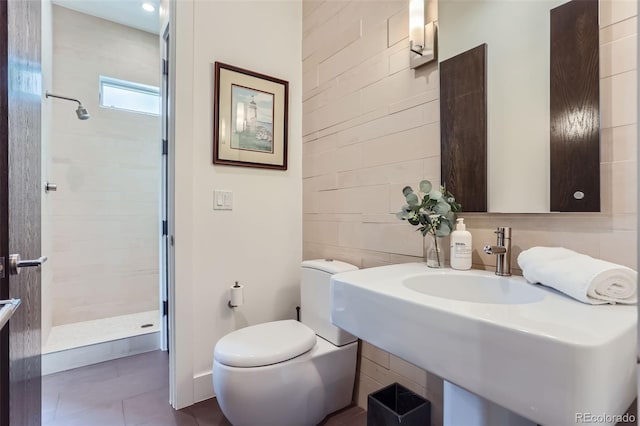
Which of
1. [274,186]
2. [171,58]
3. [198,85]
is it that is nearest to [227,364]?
[274,186]

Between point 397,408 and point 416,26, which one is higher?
point 416,26

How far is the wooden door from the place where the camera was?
728mm

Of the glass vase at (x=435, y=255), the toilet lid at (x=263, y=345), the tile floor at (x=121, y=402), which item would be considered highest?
the glass vase at (x=435, y=255)

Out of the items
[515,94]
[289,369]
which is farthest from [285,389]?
[515,94]

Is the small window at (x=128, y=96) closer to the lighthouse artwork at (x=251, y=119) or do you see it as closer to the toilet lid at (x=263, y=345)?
the lighthouse artwork at (x=251, y=119)

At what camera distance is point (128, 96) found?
297 centimetres

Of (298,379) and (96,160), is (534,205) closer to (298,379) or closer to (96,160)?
(298,379)

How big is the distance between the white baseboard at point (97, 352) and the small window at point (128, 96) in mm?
2028

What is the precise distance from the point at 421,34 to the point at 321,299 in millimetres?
1287

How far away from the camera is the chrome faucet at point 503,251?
976 mm

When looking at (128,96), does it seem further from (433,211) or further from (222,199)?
(433,211)

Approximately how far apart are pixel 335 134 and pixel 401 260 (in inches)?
31.8

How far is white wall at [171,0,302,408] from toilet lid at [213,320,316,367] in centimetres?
36

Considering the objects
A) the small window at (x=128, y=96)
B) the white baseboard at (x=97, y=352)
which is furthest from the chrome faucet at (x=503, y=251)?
the small window at (x=128, y=96)
